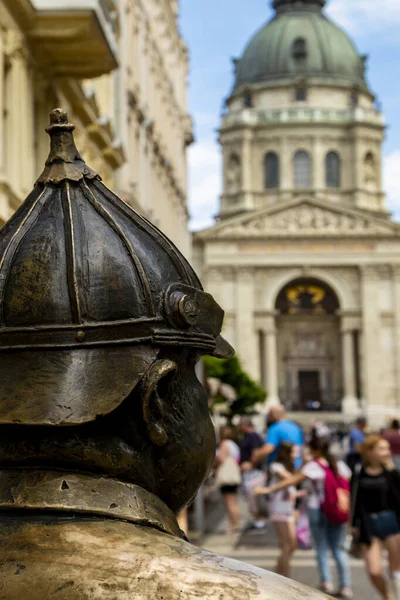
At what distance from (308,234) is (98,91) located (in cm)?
3917

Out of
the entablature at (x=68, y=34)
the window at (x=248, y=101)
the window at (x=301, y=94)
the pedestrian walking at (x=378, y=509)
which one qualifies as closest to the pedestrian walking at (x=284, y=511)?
the pedestrian walking at (x=378, y=509)

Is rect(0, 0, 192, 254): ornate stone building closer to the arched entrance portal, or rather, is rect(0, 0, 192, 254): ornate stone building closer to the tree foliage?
the tree foliage

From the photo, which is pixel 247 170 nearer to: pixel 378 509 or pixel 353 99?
pixel 353 99

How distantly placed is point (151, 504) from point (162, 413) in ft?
0.49

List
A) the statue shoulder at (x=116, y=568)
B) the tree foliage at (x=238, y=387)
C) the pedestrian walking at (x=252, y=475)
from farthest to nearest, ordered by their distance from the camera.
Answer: the tree foliage at (x=238, y=387) < the pedestrian walking at (x=252, y=475) < the statue shoulder at (x=116, y=568)

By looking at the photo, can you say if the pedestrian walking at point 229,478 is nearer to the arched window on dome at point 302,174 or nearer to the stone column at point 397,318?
the stone column at point 397,318

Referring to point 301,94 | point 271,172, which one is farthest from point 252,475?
point 301,94

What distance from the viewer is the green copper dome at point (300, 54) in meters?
69.5

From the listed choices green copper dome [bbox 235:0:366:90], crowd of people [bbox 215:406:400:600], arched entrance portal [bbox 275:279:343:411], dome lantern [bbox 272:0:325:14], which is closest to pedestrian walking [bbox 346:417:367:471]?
crowd of people [bbox 215:406:400:600]

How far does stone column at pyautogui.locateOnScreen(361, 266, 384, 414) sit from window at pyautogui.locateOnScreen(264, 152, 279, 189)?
12806mm

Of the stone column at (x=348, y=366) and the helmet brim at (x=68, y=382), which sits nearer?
the helmet brim at (x=68, y=382)

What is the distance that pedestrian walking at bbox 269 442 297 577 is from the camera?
9.05m

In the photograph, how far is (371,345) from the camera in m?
57.1

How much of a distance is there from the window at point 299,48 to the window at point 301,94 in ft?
8.91
